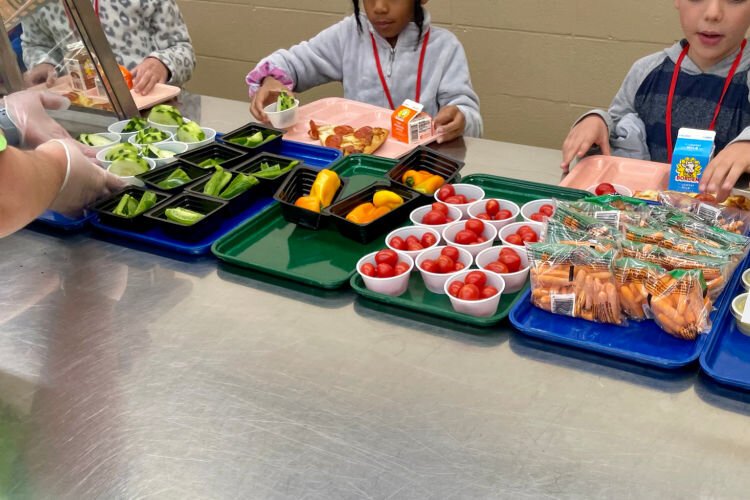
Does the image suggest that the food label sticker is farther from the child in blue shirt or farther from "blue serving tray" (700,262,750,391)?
the child in blue shirt

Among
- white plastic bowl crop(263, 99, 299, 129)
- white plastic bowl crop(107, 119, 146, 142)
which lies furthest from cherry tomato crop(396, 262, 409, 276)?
white plastic bowl crop(107, 119, 146, 142)

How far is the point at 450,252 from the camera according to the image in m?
1.31

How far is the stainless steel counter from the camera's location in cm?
91

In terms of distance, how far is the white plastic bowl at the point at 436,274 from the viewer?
125 cm

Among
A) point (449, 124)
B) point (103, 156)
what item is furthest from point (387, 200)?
point (103, 156)

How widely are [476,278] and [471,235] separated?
16 cm

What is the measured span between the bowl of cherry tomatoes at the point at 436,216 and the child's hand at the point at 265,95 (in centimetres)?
78

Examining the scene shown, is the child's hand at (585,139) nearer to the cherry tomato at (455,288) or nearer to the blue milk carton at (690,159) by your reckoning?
the blue milk carton at (690,159)

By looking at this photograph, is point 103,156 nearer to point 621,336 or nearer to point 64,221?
point 64,221

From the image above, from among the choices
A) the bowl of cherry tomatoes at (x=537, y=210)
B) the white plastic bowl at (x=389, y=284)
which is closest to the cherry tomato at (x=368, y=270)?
the white plastic bowl at (x=389, y=284)

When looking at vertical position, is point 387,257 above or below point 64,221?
above

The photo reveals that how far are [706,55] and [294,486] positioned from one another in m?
1.71

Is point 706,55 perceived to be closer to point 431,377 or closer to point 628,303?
point 628,303

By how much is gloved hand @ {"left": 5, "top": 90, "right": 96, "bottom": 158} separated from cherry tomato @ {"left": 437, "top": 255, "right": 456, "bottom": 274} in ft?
2.98
